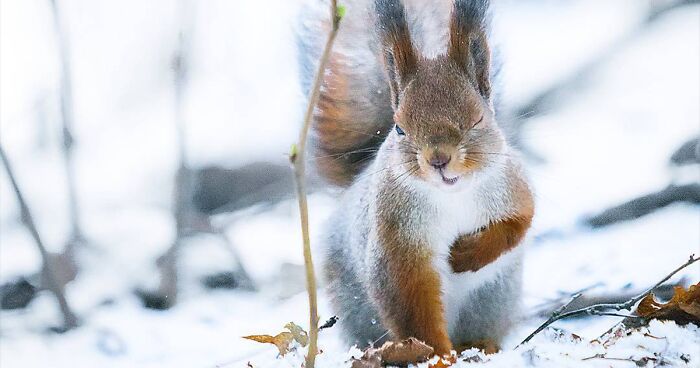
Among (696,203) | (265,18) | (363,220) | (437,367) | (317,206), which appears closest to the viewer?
(437,367)

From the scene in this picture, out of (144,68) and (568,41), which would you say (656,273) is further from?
(144,68)

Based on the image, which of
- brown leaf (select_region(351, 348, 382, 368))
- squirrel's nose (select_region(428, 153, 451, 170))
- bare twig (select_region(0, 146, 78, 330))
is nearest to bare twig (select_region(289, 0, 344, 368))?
brown leaf (select_region(351, 348, 382, 368))

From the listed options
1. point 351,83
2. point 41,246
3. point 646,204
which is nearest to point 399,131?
point 351,83

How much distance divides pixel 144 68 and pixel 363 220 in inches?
37.3

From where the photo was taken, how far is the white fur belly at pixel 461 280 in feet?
3.63

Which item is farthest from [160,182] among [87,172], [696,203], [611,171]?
[696,203]

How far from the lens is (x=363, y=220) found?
118 centimetres

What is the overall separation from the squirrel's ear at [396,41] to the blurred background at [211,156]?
608mm

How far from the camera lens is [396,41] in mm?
994

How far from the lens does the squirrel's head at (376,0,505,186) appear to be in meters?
0.94

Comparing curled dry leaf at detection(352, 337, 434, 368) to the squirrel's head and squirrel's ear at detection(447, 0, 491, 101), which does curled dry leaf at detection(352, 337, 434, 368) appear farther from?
squirrel's ear at detection(447, 0, 491, 101)

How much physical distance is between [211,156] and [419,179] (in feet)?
3.50

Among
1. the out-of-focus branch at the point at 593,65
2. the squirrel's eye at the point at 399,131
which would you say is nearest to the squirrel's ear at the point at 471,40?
the squirrel's eye at the point at 399,131

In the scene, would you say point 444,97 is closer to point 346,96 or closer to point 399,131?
point 399,131
